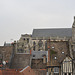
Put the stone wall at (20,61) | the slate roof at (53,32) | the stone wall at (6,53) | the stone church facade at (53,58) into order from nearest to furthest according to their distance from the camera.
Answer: the stone church facade at (53,58)
the stone wall at (20,61)
the stone wall at (6,53)
the slate roof at (53,32)

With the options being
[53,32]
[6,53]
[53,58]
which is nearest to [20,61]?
[6,53]

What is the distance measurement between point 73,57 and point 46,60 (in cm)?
528

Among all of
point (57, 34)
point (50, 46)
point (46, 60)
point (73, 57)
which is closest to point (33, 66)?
point (46, 60)

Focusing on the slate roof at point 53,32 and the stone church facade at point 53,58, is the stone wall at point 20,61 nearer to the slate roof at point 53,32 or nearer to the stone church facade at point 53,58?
the stone church facade at point 53,58

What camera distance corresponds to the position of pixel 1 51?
126 ft

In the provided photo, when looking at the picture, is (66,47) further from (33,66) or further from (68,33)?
(68,33)

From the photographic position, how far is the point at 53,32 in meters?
74.2

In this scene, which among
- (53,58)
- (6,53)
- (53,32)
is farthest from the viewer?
(53,32)

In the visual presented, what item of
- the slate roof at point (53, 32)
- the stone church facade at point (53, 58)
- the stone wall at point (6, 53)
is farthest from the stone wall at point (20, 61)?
the slate roof at point (53, 32)

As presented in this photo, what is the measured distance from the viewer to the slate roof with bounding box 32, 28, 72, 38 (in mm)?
72119

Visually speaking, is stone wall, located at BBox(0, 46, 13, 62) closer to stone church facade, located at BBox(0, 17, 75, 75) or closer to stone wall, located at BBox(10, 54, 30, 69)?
stone church facade, located at BBox(0, 17, 75, 75)

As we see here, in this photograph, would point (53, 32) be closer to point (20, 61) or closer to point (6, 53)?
point (6, 53)

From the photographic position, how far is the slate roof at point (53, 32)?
72119 millimetres

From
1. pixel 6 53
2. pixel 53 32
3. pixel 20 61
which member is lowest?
pixel 20 61
